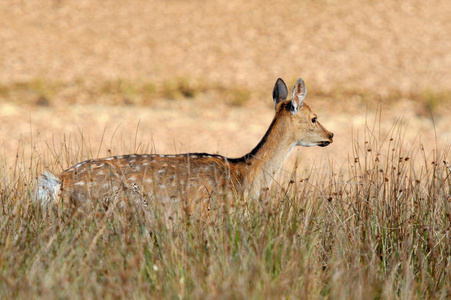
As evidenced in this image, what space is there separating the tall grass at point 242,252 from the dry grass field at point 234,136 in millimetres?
21

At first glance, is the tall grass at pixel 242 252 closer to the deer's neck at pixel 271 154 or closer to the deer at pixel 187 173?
the deer at pixel 187 173

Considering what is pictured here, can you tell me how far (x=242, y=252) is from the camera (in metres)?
5.12

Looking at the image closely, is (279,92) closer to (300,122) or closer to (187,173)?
(300,122)

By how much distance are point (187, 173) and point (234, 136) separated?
10945mm

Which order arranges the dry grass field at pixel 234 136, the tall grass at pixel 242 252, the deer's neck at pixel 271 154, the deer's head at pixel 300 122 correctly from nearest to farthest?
the tall grass at pixel 242 252
the dry grass field at pixel 234 136
the deer's neck at pixel 271 154
the deer's head at pixel 300 122

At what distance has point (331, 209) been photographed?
6.14 meters

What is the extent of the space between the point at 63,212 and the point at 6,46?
20.1 meters

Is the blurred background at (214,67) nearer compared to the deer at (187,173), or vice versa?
the deer at (187,173)

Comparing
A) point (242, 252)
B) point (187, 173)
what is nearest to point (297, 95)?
point (187, 173)

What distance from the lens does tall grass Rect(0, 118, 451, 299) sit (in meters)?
4.82

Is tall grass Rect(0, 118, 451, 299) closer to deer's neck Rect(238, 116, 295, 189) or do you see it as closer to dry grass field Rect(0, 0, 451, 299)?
dry grass field Rect(0, 0, 451, 299)

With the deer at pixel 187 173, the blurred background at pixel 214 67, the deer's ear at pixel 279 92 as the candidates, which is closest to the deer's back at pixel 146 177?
the deer at pixel 187 173

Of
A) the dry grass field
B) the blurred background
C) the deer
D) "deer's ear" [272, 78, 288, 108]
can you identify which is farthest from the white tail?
the blurred background

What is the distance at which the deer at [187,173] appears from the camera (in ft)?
22.3
